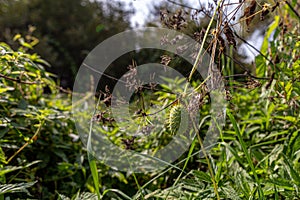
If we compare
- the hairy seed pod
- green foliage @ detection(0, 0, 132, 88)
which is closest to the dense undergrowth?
the hairy seed pod

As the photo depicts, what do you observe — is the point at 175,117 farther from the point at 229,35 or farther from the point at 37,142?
the point at 37,142

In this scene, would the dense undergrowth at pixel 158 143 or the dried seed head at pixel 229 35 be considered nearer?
the dried seed head at pixel 229 35

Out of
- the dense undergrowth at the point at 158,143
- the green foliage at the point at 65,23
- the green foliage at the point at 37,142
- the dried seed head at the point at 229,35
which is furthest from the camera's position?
the green foliage at the point at 65,23

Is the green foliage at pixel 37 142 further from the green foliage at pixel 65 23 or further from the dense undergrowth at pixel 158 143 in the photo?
the green foliage at pixel 65 23

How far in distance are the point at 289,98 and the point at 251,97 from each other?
0.49 metres

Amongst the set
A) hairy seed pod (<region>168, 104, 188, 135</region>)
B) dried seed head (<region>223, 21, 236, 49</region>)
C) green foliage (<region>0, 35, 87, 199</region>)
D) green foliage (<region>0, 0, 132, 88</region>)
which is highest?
green foliage (<region>0, 0, 132, 88</region>)

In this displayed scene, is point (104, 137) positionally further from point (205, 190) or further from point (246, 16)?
point (246, 16)

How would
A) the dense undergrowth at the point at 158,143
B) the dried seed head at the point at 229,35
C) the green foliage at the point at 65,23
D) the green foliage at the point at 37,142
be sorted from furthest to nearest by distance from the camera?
the green foliage at the point at 65,23
the green foliage at the point at 37,142
the dense undergrowth at the point at 158,143
the dried seed head at the point at 229,35

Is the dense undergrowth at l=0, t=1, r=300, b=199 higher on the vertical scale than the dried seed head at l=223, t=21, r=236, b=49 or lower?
lower

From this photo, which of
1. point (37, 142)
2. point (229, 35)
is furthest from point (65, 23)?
point (229, 35)

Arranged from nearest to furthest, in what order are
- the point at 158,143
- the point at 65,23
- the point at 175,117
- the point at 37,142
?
the point at 175,117, the point at 37,142, the point at 158,143, the point at 65,23

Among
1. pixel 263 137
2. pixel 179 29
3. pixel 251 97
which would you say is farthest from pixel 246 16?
pixel 251 97

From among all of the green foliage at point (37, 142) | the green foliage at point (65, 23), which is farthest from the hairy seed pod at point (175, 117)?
the green foliage at point (65, 23)

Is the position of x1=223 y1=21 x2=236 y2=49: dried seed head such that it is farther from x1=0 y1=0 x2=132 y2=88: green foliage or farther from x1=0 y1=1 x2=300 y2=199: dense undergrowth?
x1=0 y1=0 x2=132 y2=88: green foliage
